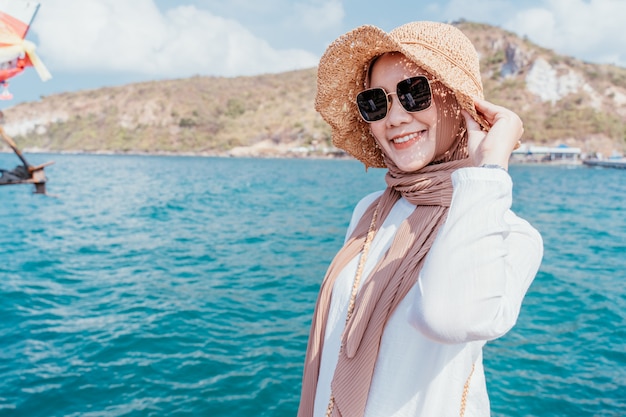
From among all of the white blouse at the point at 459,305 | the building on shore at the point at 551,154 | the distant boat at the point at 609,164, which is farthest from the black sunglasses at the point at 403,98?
the building on shore at the point at 551,154

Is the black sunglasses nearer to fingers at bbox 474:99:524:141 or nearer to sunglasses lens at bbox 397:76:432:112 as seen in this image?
sunglasses lens at bbox 397:76:432:112

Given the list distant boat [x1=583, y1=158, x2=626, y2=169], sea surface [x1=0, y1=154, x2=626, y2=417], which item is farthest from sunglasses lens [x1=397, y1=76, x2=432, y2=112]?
distant boat [x1=583, y1=158, x2=626, y2=169]

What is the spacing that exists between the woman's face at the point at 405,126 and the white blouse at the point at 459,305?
0.29m

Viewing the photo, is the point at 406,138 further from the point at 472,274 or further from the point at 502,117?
the point at 472,274

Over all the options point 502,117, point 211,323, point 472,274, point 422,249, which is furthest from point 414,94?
point 211,323

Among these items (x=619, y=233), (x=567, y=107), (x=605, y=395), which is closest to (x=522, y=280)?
(x=605, y=395)

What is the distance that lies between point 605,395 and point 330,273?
5733mm

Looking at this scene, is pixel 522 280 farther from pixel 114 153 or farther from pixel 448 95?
pixel 114 153

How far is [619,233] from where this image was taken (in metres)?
16.5

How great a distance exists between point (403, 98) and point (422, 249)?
1.49 ft

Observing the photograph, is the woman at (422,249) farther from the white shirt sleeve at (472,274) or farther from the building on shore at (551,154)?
the building on shore at (551,154)

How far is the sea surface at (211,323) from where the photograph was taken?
17.4 ft

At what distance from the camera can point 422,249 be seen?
109cm

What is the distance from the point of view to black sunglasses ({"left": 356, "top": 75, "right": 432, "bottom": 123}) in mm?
1201
